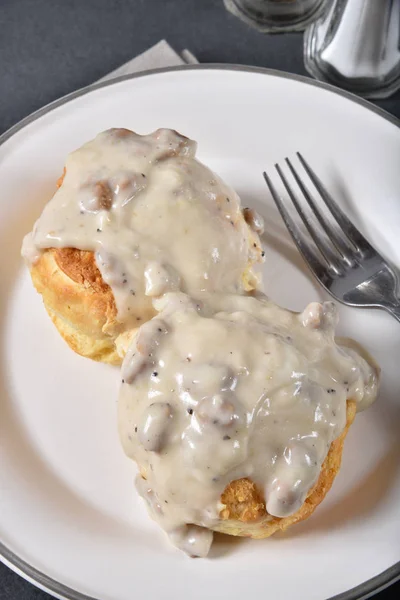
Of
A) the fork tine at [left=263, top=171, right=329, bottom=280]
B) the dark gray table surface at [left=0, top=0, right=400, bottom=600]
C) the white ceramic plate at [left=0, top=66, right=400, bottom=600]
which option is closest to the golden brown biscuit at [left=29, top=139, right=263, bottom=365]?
Answer: the white ceramic plate at [left=0, top=66, right=400, bottom=600]

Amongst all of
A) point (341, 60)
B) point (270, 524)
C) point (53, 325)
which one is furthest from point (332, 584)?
point (341, 60)

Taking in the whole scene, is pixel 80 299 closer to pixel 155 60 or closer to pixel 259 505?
pixel 259 505

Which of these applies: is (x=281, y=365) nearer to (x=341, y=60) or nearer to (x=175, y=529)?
(x=175, y=529)

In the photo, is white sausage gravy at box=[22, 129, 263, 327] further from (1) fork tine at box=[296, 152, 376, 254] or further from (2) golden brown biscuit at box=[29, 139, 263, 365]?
(1) fork tine at box=[296, 152, 376, 254]

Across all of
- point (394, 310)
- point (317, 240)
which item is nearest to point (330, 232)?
point (317, 240)

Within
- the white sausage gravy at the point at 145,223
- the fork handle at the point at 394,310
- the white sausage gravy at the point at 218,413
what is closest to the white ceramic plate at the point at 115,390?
the fork handle at the point at 394,310

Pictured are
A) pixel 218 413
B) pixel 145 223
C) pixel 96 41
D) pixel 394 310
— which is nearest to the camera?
pixel 218 413
